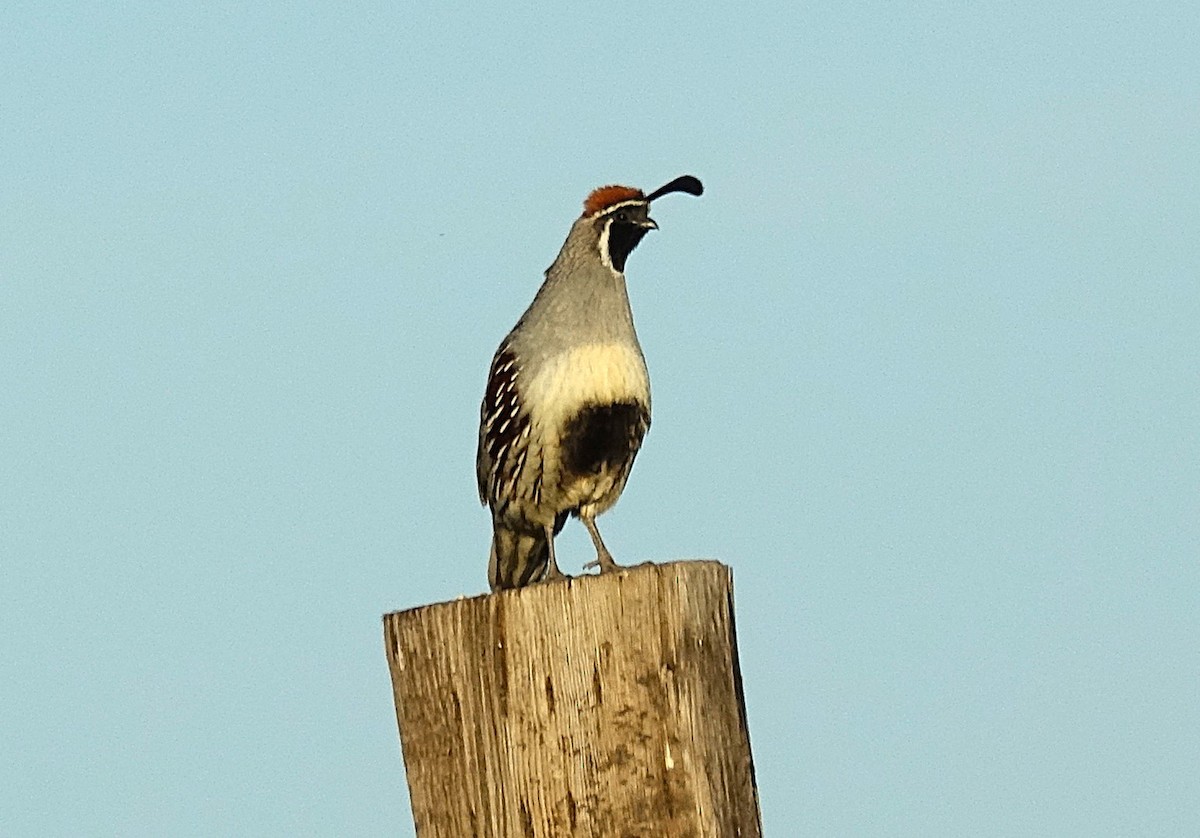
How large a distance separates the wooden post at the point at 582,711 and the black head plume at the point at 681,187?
341cm

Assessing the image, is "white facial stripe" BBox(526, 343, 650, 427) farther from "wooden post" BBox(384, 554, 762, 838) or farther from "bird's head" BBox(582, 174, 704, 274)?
"wooden post" BBox(384, 554, 762, 838)

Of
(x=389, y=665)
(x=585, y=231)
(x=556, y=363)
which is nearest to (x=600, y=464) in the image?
(x=556, y=363)

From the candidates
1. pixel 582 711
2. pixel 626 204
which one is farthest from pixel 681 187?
pixel 582 711

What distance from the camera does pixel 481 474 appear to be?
22.3ft

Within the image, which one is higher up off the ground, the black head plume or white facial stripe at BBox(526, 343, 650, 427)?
the black head plume

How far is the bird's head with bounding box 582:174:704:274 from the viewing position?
21.1 feet

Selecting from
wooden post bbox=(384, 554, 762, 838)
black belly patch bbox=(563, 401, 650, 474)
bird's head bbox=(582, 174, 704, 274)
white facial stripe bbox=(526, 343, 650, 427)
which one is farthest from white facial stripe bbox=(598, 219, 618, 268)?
wooden post bbox=(384, 554, 762, 838)

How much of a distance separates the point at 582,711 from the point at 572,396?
318cm

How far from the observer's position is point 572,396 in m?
6.14

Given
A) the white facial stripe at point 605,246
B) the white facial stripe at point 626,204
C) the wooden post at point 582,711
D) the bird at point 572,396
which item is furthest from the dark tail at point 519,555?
the wooden post at point 582,711

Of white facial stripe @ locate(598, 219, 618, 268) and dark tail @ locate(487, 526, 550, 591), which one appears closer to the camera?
white facial stripe @ locate(598, 219, 618, 268)

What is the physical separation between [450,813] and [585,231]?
3624 millimetres

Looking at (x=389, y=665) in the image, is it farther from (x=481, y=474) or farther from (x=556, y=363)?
(x=481, y=474)

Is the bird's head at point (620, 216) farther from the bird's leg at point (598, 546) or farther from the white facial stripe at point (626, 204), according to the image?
the bird's leg at point (598, 546)
